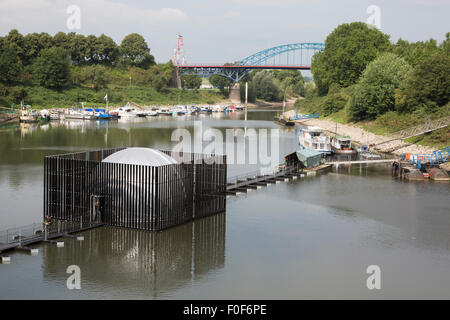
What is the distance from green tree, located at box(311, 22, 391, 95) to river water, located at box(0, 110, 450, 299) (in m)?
56.6

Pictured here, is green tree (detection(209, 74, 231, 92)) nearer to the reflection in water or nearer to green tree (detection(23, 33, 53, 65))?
green tree (detection(23, 33, 53, 65))

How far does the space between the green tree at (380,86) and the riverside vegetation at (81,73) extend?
50138 millimetres

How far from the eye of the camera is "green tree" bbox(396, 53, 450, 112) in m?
51.6

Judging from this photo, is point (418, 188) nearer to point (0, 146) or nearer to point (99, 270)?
point (99, 270)

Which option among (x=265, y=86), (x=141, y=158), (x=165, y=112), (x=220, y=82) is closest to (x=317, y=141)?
(x=141, y=158)

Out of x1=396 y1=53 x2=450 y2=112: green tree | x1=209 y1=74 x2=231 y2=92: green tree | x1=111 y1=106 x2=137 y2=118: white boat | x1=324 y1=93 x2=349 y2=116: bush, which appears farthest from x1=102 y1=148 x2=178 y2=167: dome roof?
x1=209 y1=74 x2=231 y2=92: green tree

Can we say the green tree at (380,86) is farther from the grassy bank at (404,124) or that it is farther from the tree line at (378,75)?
the grassy bank at (404,124)

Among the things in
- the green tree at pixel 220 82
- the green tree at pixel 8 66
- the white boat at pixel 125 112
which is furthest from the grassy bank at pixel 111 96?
the green tree at pixel 220 82

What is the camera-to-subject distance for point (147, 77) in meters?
124

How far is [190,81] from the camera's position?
14138cm

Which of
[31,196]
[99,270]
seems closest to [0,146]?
[31,196]

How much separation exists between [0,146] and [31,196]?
22.3 metres

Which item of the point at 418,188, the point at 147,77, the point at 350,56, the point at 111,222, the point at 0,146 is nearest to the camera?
the point at 111,222
